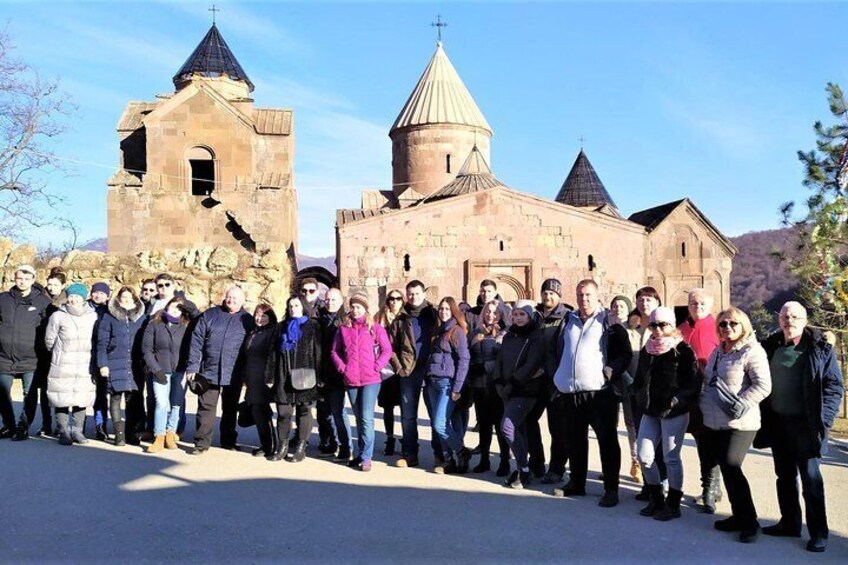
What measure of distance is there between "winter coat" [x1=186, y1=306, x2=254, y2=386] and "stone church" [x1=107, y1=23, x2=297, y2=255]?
48.2 ft

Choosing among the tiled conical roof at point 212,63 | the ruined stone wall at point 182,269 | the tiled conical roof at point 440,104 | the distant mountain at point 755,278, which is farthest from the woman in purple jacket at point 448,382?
the distant mountain at point 755,278

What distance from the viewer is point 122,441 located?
670 cm

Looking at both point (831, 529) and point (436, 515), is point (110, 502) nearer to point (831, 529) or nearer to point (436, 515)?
point (436, 515)

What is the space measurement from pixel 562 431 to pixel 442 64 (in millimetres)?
26589

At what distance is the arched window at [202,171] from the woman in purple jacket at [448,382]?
17203 millimetres

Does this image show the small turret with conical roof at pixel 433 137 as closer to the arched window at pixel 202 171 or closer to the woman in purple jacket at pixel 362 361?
the arched window at pixel 202 171

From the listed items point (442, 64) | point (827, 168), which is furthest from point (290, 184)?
point (827, 168)

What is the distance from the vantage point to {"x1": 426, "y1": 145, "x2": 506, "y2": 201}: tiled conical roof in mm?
23359

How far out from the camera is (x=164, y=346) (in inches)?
262

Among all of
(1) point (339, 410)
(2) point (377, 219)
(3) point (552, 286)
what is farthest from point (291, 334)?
(2) point (377, 219)

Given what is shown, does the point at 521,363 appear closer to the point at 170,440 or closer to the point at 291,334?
the point at 291,334

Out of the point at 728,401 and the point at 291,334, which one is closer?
the point at 728,401

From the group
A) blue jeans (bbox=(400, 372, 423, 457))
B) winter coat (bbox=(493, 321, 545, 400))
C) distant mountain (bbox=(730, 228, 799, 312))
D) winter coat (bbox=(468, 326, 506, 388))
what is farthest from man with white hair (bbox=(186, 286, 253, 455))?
distant mountain (bbox=(730, 228, 799, 312))

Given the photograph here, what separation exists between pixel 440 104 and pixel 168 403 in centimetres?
2292
